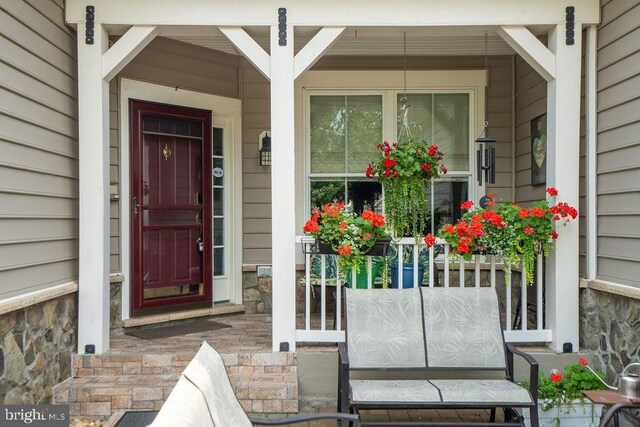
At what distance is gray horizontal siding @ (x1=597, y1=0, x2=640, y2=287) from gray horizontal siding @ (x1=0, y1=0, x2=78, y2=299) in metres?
3.79

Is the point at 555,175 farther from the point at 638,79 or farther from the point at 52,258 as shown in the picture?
the point at 52,258

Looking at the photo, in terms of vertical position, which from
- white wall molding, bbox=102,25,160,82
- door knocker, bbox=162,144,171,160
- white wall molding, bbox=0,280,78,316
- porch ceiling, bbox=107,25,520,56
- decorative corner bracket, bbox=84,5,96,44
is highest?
porch ceiling, bbox=107,25,520,56

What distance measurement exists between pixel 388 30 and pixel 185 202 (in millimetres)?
2503

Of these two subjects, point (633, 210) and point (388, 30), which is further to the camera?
point (388, 30)

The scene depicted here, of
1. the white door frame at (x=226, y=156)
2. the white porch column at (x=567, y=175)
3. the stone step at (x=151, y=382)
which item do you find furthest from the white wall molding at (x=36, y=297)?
the white porch column at (x=567, y=175)

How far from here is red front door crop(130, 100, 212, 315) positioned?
5016 mm

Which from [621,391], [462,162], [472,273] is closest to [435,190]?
[462,162]

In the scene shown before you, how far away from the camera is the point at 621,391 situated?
2945 mm

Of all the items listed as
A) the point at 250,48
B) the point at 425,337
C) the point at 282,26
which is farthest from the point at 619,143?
the point at 250,48

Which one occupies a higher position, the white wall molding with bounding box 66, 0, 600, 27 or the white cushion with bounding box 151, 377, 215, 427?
the white wall molding with bounding box 66, 0, 600, 27

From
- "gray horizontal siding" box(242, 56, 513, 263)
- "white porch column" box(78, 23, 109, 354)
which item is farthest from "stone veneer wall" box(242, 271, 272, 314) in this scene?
"white porch column" box(78, 23, 109, 354)

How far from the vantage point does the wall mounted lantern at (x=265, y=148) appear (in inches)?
217

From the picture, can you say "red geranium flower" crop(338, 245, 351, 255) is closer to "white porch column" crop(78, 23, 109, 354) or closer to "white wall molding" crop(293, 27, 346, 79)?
"white wall molding" crop(293, 27, 346, 79)

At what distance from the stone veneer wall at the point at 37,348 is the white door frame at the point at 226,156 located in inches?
40.7
